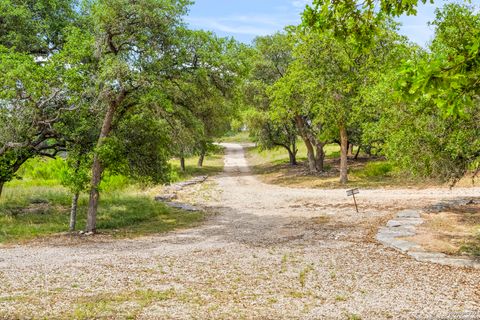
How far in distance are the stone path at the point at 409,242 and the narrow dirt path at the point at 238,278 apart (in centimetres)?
34

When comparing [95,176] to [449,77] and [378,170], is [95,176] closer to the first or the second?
[449,77]

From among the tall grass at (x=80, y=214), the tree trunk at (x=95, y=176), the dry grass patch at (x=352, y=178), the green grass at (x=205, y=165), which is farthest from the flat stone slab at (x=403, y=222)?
the green grass at (x=205, y=165)

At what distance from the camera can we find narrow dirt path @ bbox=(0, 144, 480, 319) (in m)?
6.50

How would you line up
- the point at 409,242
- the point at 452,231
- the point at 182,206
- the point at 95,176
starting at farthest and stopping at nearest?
the point at 182,206
the point at 95,176
the point at 452,231
the point at 409,242

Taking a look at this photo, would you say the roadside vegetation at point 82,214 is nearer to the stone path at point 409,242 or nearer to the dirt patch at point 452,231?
the stone path at point 409,242

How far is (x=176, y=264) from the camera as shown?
966cm

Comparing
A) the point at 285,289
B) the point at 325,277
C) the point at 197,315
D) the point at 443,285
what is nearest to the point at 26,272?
the point at 197,315

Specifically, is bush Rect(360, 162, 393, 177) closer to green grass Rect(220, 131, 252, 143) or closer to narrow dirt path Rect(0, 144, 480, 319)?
narrow dirt path Rect(0, 144, 480, 319)

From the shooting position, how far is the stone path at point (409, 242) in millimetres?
9141

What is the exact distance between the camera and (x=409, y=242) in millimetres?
11000

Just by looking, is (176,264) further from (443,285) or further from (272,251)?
(443,285)

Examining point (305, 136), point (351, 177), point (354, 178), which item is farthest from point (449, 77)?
point (305, 136)

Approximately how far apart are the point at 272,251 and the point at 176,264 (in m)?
2.68

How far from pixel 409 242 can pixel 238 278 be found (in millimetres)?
5254
